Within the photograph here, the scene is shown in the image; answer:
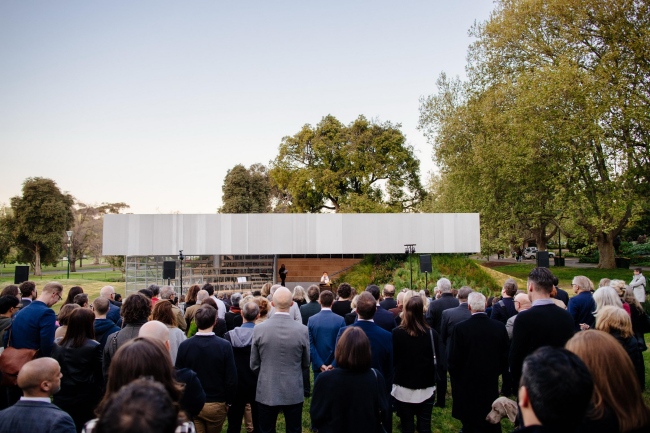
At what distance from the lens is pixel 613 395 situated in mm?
2051

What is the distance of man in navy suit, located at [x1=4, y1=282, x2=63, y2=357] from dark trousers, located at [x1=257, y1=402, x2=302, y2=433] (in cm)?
256

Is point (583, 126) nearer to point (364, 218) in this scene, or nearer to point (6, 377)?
point (364, 218)

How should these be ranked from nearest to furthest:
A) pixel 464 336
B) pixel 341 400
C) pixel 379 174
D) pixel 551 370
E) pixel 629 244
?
pixel 551 370, pixel 341 400, pixel 464 336, pixel 379 174, pixel 629 244

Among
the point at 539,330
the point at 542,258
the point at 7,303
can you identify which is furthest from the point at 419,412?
the point at 542,258

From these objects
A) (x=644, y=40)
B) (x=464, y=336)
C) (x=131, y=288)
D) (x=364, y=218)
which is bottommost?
(x=131, y=288)

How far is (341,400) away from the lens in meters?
2.92

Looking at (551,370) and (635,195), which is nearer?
(551,370)

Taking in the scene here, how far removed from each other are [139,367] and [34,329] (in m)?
3.28

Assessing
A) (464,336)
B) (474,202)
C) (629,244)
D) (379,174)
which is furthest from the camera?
(629,244)

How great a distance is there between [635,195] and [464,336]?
20.4 m

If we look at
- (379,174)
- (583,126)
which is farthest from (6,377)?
(379,174)

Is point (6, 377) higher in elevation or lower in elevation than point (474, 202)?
lower

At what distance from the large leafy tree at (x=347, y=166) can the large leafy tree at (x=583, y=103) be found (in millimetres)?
10288

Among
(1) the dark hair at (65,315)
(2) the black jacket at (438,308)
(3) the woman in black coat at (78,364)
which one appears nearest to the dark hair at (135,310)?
(3) the woman in black coat at (78,364)
